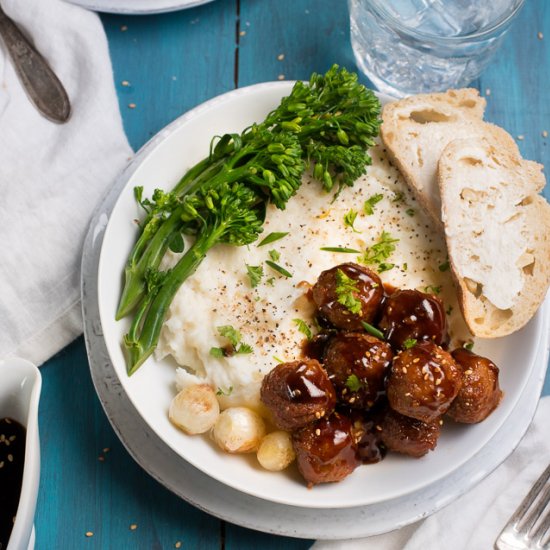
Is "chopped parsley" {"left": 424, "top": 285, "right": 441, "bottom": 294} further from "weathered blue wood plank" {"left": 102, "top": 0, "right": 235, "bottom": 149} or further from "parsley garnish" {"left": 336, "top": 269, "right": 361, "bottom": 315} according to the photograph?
"weathered blue wood plank" {"left": 102, "top": 0, "right": 235, "bottom": 149}

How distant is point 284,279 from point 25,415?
122cm

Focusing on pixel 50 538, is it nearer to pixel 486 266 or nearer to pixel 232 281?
pixel 232 281

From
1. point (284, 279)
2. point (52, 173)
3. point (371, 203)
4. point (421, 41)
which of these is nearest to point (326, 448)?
point (284, 279)

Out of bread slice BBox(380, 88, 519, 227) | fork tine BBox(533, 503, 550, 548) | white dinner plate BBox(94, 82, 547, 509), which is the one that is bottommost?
fork tine BBox(533, 503, 550, 548)

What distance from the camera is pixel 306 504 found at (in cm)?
343

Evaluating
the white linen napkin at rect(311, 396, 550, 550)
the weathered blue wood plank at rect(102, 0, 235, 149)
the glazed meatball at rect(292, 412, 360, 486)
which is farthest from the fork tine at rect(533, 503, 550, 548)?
the weathered blue wood plank at rect(102, 0, 235, 149)

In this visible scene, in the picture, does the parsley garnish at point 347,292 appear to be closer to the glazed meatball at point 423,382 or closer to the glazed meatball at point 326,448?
the glazed meatball at point 423,382

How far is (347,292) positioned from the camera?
11.2 ft

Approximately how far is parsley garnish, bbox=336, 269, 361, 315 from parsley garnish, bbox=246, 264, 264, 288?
1.30ft

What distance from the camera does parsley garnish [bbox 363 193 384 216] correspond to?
3.83 meters

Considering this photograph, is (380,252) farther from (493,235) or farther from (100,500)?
(100,500)

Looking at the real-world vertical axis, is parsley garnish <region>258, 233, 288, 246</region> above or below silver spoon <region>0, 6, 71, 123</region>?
below

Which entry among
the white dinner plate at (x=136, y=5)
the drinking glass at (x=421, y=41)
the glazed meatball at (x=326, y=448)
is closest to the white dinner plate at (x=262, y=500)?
the glazed meatball at (x=326, y=448)

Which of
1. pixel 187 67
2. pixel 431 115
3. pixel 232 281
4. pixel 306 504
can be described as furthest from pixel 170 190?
pixel 306 504
